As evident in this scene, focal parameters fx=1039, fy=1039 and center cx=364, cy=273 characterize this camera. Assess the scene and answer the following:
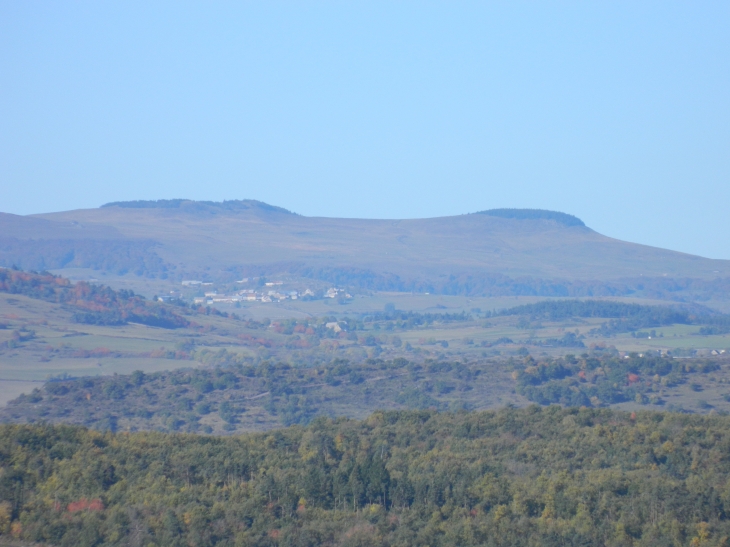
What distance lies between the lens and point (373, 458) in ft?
105

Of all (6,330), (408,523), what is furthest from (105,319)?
(408,523)

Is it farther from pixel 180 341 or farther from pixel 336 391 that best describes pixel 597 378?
pixel 180 341

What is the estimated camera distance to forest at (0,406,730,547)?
959 inches

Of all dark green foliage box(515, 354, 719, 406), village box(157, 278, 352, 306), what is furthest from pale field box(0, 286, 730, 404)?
village box(157, 278, 352, 306)

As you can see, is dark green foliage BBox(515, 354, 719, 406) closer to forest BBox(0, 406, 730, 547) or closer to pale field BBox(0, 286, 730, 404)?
pale field BBox(0, 286, 730, 404)

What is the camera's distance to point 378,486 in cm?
2789

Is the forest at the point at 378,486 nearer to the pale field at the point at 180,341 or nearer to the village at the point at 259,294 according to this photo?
the pale field at the point at 180,341

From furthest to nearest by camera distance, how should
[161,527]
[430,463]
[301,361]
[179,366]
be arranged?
[301,361] → [179,366] → [430,463] → [161,527]

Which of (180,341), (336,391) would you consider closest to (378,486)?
(336,391)

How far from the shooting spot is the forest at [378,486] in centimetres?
2436

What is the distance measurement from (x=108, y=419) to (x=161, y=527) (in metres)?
30.5

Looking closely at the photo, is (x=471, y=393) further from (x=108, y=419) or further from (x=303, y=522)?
(x=303, y=522)

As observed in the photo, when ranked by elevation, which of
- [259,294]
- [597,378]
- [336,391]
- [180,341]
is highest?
[597,378]

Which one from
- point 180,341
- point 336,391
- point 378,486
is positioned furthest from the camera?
point 180,341
